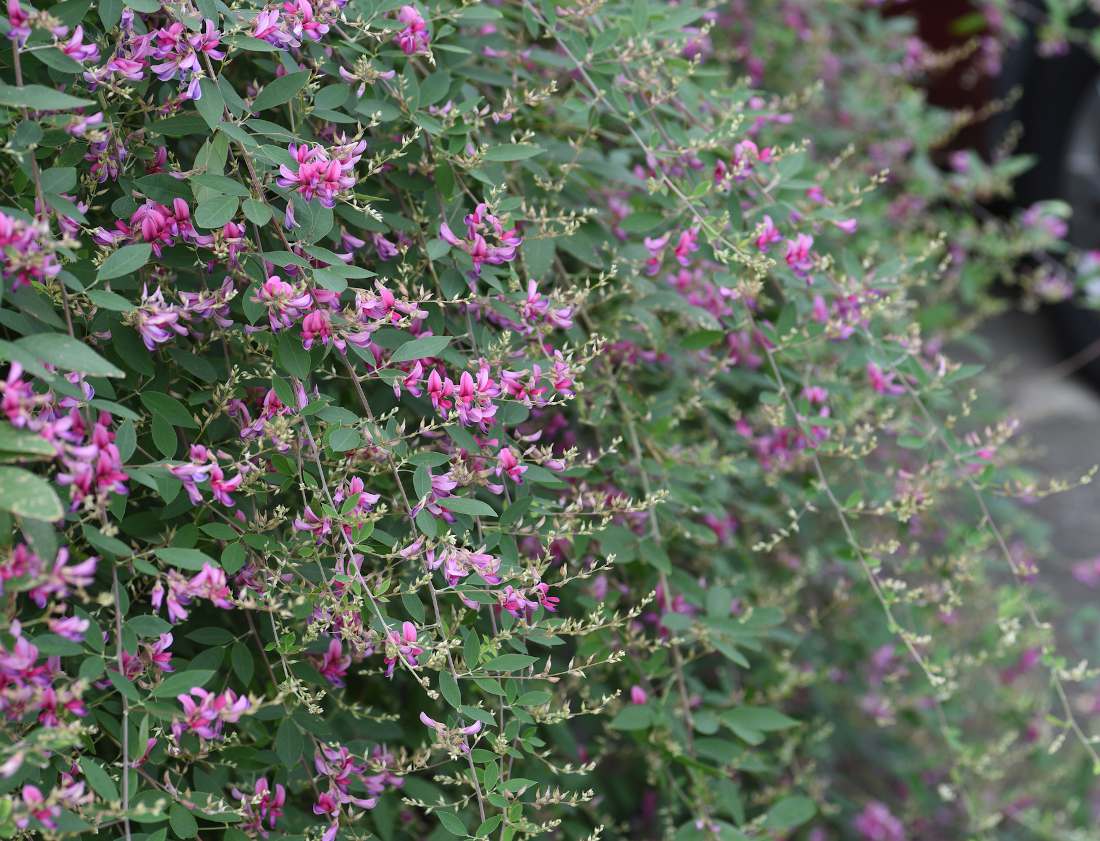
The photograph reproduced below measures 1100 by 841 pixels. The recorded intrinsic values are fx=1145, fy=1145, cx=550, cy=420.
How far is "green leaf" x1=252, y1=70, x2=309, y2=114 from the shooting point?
1296 millimetres

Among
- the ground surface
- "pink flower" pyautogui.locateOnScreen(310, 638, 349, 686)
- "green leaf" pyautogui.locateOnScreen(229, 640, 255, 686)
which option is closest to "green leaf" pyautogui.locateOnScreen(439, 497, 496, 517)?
"pink flower" pyautogui.locateOnScreen(310, 638, 349, 686)

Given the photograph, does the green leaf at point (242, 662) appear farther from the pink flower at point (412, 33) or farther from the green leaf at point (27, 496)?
the pink flower at point (412, 33)

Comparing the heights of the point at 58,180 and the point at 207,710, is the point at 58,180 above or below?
above

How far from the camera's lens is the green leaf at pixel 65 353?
1.06 metres

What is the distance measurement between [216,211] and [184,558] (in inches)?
14.6

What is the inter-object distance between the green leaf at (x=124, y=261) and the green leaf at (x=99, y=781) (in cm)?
49

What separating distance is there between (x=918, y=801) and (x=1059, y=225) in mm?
1489

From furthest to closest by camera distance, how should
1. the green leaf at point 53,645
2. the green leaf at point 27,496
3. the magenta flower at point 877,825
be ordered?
the magenta flower at point 877,825, the green leaf at point 53,645, the green leaf at point 27,496

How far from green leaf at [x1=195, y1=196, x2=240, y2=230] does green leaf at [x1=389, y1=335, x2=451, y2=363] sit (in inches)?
9.3

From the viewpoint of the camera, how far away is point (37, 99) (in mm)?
A: 1105

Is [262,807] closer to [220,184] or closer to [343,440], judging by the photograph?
[343,440]

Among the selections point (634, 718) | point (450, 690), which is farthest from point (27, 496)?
point (634, 718)

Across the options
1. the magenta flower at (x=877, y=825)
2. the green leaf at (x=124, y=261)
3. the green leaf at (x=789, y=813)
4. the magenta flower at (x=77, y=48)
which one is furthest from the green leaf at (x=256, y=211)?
the magenta flower at (x=877, y=825)

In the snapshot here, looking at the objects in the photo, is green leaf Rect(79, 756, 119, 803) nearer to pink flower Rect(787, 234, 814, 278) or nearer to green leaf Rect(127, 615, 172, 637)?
green leaf Rect(127, 615, 172, 637)
